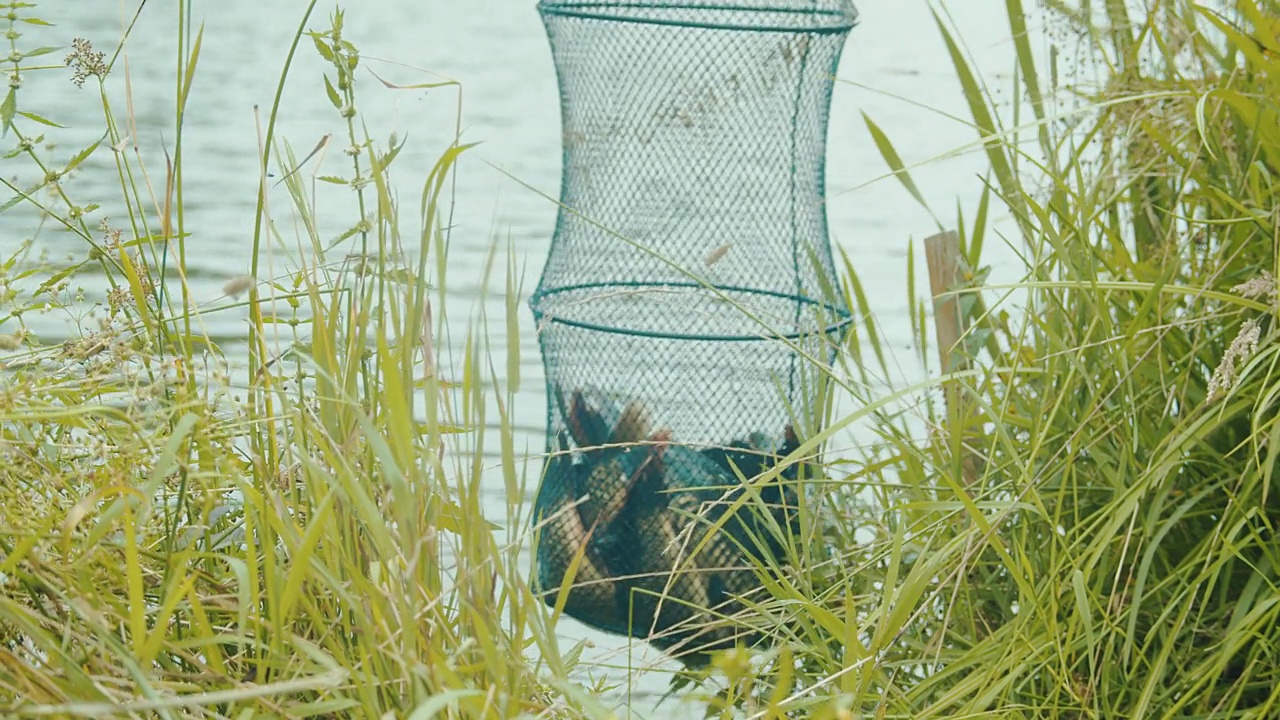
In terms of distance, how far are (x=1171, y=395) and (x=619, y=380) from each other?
1478mm

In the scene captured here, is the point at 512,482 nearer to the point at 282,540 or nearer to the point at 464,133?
the point at 282,540

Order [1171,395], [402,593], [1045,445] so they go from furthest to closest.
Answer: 1. [1045,445]
2. [1171,395]
3. [402,593]

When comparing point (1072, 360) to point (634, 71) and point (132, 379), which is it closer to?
point (132, 379)

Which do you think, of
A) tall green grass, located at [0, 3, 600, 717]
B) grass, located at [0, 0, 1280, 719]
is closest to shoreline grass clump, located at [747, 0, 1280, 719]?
grass, located at [0, 0, 1280, 719]

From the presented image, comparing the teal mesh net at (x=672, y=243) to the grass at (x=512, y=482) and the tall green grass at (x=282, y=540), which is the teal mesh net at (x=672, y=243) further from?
the tall green grass at (x=282, y=540)

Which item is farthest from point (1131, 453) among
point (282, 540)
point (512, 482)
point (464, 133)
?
point (464, 133)

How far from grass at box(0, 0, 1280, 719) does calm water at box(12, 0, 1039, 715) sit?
62cm

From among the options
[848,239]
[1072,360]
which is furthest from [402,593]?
[848,239]

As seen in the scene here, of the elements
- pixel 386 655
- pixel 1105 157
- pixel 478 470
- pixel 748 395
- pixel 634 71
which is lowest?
pixel 748 395

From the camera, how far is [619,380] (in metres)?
2.86

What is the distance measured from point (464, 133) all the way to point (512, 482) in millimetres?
1438

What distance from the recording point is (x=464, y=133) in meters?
2.33

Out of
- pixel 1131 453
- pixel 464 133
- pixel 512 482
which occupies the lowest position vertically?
pixel 1131 453

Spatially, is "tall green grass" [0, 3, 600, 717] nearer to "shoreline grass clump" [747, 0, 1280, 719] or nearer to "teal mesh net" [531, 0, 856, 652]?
"shoreline grass clump" [747, 0, 1280, 719]
